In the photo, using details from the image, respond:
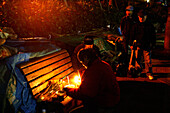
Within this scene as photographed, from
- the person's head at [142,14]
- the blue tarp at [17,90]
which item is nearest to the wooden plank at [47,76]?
the blue tarp at [17,90]

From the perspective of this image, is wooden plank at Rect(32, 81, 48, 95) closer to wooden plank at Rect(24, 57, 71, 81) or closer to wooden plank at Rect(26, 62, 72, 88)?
wooden plank at Rect(26, 62, 72, 88)

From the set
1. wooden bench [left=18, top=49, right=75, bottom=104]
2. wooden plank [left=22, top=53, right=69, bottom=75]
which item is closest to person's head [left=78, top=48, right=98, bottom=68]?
wooden bench [left=18, top=49, right=75, bottom=104]

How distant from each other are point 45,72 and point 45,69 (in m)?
0.09

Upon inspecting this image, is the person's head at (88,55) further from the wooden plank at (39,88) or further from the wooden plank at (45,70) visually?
the wooden plank at (39,88)

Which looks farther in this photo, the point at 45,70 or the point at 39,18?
the point at 39,18

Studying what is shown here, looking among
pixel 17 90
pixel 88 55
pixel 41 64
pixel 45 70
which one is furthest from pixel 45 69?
pixel 88 55

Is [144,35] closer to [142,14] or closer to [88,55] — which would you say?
[142,14]

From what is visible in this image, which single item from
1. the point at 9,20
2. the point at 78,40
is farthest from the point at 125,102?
the point at 9,20

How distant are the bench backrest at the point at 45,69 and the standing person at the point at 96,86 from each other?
1.60 meters

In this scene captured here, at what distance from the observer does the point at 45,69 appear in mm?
4332

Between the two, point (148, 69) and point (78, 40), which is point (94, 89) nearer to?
point (148, 69)

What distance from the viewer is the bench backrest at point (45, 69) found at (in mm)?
3822

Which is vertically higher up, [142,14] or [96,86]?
[142,14]

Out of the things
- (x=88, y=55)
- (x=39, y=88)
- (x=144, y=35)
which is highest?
(x=144, y=35)
